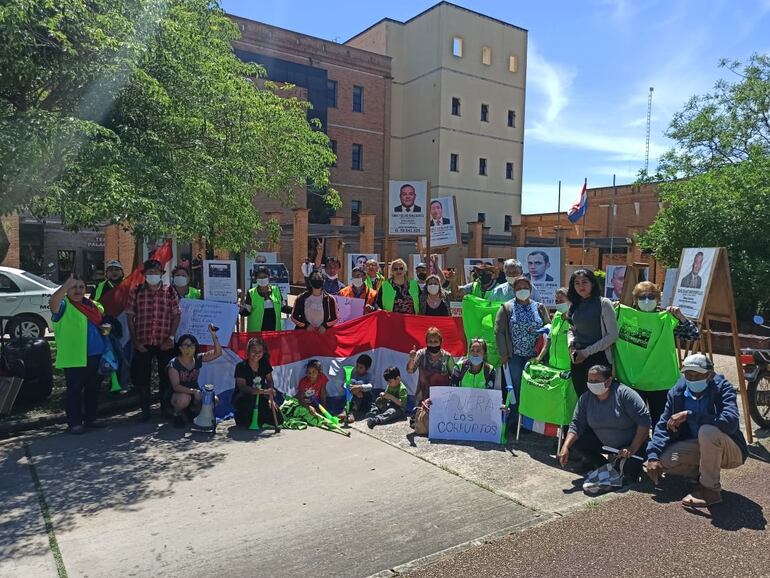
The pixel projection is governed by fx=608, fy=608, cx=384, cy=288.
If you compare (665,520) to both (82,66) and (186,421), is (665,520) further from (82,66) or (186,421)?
(82,66)

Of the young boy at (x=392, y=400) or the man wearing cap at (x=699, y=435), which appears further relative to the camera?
the young boy at (x=392, y=400)

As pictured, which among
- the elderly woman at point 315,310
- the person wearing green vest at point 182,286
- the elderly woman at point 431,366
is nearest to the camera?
the elderly woman at point 431,366

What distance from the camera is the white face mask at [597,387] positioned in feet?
17.6

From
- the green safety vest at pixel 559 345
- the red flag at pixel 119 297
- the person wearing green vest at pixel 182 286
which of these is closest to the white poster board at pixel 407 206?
the person wearing green vest at pixel 182 286

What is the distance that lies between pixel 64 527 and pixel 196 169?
538cm

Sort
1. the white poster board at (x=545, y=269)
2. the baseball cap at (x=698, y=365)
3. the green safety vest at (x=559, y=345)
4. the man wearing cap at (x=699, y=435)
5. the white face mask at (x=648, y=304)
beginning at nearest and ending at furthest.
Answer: the man wearing cap at (x=699, y=435) < the baseball cap at (x=698, y=365) < the white face mask at (x=648, y=304) < the green safety vest at (x=559, y=345) < the white poster board at (x=545, y=269)

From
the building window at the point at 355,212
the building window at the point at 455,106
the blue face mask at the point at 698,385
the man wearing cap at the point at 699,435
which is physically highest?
the building window at the point at 455,106

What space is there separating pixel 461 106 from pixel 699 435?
43.4 metres

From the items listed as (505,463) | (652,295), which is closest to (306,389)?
(505,463)

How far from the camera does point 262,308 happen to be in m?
8.32

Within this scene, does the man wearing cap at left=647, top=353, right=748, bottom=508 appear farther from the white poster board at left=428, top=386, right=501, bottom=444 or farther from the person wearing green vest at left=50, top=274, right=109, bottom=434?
the person wearing green vest at left=50, top=274, right=109, bottom=434

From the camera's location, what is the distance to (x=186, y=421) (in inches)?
277

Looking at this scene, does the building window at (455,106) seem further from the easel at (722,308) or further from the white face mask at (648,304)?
the white face mask at (648,304)

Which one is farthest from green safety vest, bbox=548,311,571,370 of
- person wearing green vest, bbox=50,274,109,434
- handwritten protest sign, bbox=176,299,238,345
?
person wearing green vest, bbox=50,274,109,434
